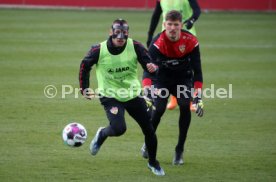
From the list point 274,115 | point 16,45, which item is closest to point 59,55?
point 16,45

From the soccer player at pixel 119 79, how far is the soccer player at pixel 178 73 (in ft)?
1.90

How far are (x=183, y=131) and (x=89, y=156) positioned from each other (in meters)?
1.51

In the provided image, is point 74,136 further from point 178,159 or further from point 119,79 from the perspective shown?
point 178,159

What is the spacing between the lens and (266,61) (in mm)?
18484

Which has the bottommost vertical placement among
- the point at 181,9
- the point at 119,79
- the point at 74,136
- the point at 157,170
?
the point at 157,170

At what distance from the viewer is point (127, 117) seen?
42.1 feet

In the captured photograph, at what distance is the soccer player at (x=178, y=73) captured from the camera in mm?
9445

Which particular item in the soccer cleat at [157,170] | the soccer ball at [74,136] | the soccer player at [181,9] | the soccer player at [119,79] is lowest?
the soccer cleat at [157,170]

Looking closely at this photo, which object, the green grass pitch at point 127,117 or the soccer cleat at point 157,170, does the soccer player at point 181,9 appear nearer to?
the green grass pitch at point 127,117

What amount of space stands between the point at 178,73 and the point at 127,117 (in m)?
3.38

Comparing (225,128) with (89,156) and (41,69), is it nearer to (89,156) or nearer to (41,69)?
(89,156)

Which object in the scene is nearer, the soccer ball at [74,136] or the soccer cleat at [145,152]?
the soccer ball at [74,136]

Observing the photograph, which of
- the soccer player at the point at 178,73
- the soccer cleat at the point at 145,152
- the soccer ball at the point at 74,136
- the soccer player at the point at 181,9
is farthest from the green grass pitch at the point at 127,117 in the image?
the soccer player at the point at 181,9

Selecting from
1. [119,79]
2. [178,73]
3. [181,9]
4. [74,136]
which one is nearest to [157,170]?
[74,136]
